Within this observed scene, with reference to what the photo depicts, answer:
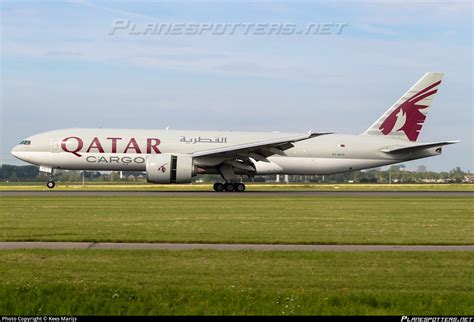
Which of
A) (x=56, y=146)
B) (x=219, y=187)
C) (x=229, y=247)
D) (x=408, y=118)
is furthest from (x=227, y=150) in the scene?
(x=229, y=247)

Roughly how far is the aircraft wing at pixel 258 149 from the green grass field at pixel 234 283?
94.0 ft

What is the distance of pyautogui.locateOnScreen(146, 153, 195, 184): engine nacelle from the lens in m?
42.9

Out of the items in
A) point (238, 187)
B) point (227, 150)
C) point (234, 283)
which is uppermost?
point (227, 150)

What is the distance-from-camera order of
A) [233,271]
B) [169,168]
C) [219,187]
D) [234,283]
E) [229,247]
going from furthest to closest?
[219,187] < [169,168] < [229,247] < [233,271] < [234,283]

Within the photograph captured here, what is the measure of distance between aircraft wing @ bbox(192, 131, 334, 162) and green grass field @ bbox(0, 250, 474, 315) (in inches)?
1128

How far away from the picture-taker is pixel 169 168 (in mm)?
42969

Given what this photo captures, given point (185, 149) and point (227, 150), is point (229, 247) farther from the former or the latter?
point (185, 149)

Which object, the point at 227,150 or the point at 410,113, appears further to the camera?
the point at 410,113

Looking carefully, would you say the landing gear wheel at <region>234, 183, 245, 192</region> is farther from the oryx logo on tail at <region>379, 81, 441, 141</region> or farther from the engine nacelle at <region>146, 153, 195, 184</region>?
the oryx logo on tail at <region>379, 81, 441, 141</region>

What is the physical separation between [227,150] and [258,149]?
2088mm

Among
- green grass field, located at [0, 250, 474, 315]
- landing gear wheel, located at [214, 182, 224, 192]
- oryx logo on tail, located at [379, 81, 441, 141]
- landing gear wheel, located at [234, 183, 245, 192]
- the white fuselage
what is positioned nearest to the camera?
green grass field, located at [0, 250, 474, 315]

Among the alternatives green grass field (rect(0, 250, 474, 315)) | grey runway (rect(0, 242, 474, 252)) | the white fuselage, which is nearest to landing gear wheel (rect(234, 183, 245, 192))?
the white fuselage

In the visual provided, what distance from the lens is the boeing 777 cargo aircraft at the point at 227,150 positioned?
44.4 meters

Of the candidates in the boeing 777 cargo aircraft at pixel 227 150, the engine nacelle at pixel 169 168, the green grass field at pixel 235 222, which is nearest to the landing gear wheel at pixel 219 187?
the boeing 777 cargo aircraft at pixel 227 150
